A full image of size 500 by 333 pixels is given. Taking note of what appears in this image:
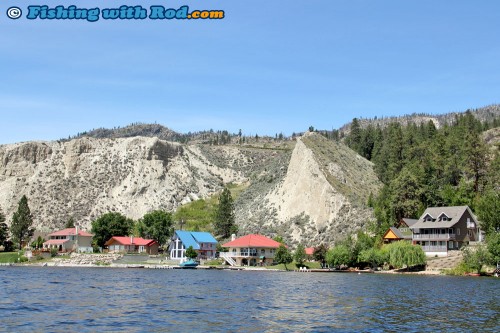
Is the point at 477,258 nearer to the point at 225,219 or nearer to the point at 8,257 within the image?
the point at 225,219

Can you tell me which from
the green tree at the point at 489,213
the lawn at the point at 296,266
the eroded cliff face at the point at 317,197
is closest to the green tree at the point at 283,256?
the lawn at the point at 296,266

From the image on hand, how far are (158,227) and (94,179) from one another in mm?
44870

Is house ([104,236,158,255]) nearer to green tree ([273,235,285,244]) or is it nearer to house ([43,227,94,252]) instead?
house ([43,227,94,252])

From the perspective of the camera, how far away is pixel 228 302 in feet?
131

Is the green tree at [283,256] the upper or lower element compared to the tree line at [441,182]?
lower

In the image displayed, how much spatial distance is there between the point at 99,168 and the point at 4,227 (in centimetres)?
4284

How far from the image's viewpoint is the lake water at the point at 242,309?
28453 millimetres

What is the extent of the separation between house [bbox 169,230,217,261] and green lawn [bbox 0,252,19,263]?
32.7 m

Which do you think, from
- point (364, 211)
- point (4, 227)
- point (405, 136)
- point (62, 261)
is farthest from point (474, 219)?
point (4, 227)

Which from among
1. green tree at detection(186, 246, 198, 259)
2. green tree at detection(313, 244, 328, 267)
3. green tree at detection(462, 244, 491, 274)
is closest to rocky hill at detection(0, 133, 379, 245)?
green tree at detection(313, 244, 328, 267)

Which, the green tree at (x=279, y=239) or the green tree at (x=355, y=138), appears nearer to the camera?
the green tree at (x=279, y=239)

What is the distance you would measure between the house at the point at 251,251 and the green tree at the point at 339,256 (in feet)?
59.9

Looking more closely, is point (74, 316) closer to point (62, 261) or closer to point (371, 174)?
point (62, 261)

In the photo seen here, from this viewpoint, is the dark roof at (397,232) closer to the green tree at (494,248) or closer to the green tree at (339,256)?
the green tree at (339,256)
